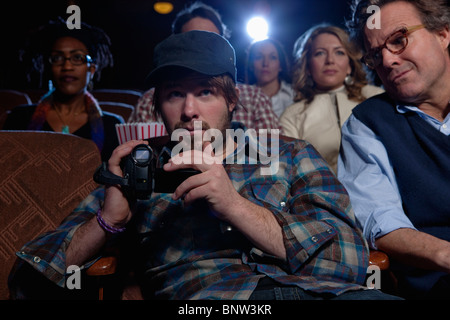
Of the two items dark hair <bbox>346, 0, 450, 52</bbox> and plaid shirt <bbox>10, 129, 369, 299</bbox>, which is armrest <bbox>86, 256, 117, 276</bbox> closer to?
plaid shirt <bbox>10, 129, 369, 299</bbox>

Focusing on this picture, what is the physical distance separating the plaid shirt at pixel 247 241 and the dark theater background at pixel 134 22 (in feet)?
14.2

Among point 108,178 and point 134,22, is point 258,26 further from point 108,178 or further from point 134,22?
point 108,178

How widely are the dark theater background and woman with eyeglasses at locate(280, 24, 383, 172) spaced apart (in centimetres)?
277

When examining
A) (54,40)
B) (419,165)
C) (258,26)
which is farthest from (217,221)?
(258,26)

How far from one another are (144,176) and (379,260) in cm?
75

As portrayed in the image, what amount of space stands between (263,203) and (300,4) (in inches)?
225

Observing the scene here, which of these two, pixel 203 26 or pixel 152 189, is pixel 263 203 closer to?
Answer: pixel 152 189

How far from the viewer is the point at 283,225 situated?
3.60 ft

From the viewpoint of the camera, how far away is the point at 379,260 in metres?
1.13

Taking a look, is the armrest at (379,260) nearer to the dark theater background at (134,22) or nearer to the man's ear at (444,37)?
the man's ear at (444,37)

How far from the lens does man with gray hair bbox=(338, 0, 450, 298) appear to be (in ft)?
4.05

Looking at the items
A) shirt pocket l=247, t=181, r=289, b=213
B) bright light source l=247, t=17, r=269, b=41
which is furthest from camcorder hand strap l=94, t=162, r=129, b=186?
bright light source l=247, t=17, r=269, b=41
